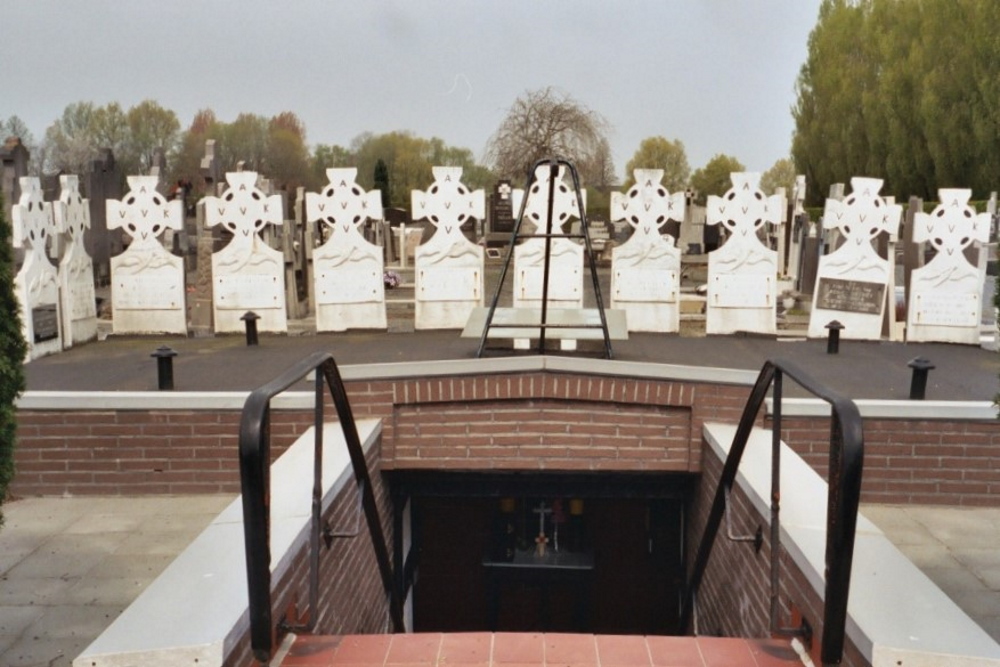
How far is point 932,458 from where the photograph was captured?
633cm

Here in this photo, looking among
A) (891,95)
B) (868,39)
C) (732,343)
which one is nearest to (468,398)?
(732,343)

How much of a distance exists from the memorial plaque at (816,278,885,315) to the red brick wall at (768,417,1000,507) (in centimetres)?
395

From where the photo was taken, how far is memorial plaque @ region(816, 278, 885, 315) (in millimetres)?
10070

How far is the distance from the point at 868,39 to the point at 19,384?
150 feet

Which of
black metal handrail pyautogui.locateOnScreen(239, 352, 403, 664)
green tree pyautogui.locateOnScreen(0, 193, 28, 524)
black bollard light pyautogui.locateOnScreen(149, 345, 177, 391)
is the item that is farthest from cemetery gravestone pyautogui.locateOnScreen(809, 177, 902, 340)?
green tree pyautogui.locateOnScreen(0, 193, 28, 524)

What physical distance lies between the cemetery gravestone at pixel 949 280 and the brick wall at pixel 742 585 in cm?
463

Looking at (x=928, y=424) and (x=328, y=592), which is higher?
(x=928, y=424)

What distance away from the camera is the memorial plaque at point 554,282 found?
1049 cm

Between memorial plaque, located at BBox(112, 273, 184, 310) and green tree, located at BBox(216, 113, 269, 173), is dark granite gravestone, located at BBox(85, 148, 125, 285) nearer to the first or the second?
memorial plaque, located at BBox(112, 273, 184, 310)

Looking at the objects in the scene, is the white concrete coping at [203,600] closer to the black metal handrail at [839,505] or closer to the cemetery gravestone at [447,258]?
the black metal handrail at [839,505]

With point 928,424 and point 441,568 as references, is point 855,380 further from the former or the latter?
point 441,568

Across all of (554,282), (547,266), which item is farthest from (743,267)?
(547,266)

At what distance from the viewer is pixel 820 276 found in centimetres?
A: 1026

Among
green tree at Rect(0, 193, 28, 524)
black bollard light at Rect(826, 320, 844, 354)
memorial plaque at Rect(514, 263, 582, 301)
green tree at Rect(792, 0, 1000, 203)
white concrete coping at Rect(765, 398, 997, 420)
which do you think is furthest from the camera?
green tree at Rect(792, 0, 1000, 203)
